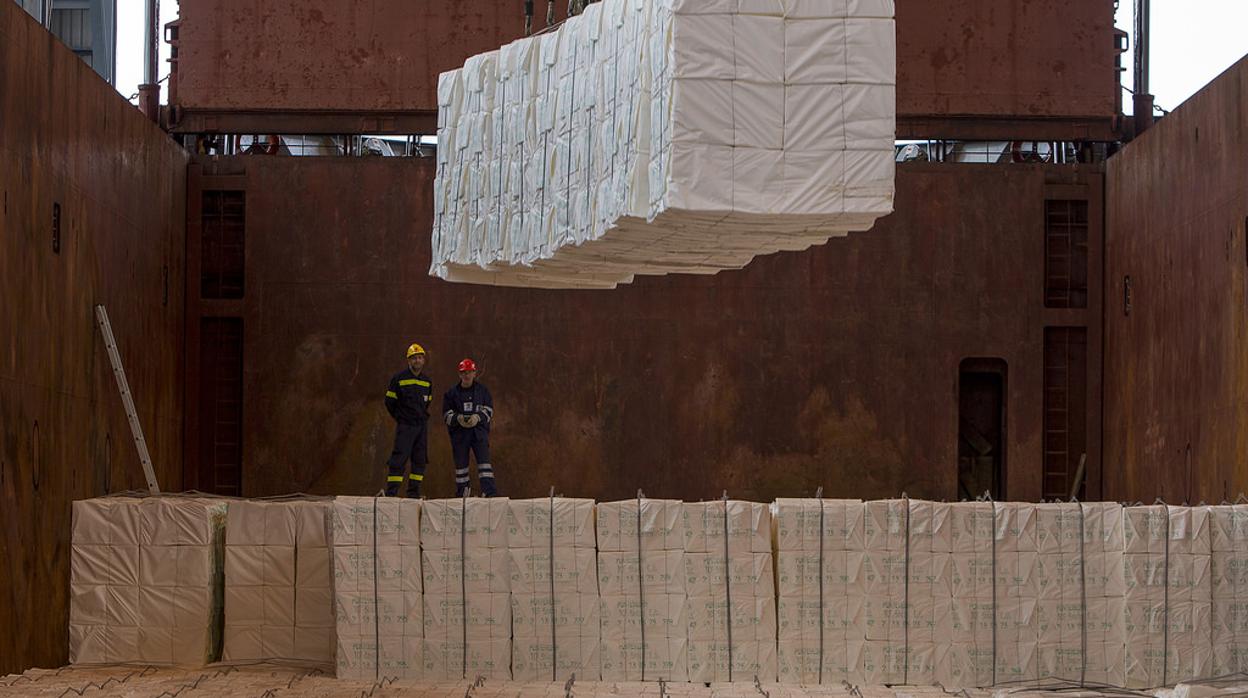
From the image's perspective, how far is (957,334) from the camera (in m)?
16.6

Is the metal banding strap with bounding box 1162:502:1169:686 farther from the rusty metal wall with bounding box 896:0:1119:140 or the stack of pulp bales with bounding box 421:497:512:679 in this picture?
the rusty metal wall with bounding box 896:0:1119:140

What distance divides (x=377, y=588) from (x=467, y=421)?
3.16 metres

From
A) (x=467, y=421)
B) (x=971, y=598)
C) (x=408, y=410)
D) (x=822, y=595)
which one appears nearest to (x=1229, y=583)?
(x=971, y=598)

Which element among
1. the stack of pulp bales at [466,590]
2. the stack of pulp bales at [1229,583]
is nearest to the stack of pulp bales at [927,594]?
the stack of pulp bales at [1229,583]

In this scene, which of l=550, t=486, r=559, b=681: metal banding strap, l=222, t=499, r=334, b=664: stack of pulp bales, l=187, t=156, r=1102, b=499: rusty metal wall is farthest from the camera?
l=187, t=156, r=1102, b=499: rusty metal wall

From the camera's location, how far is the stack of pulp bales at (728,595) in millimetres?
11344

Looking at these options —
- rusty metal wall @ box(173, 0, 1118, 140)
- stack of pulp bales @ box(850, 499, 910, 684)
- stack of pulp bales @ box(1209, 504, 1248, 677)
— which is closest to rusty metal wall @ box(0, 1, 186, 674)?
rusty metal wall @ box(173, 0, 1118, 140)

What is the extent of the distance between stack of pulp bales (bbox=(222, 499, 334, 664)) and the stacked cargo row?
0.51 m

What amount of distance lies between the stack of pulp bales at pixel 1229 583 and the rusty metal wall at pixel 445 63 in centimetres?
636

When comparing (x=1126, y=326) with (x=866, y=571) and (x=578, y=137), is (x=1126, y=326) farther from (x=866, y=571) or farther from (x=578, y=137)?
(x=578, y=137)

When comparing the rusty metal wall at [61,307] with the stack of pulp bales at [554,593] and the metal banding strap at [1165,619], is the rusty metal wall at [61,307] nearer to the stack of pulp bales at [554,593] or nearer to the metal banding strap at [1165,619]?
the stack of pulp bales at [554,593]

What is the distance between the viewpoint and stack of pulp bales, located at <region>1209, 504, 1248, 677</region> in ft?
37.2

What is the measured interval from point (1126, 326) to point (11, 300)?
971 centimetres

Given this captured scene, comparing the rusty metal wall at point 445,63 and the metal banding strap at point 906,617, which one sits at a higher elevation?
the rusty metal wall at point 445,63
